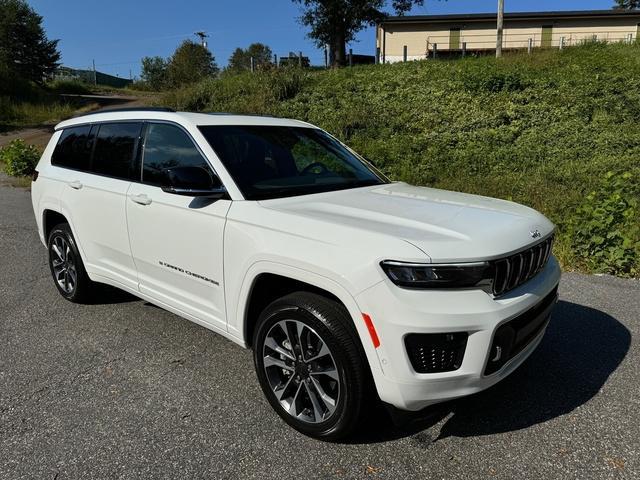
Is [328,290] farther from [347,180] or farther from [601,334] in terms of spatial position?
[601,334]

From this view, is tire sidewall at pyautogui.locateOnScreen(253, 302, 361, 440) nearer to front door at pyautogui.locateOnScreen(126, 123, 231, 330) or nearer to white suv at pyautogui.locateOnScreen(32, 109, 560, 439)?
white suv at pyautogui.locateOnScreen(32, 109, 560, 439)

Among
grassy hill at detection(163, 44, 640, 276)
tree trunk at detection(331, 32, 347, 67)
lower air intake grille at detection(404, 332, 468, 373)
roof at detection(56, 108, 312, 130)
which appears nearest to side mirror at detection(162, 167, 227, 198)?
roof at detection(56, 108, 312, 130)

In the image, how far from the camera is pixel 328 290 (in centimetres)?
250

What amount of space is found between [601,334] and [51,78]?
51.9 m

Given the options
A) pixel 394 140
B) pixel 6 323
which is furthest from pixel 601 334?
pixel 394 140

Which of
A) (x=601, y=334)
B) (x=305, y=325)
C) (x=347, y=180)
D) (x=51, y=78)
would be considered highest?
(x=51, y=78)

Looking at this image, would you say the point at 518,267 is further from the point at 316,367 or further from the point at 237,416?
the point at 237,416

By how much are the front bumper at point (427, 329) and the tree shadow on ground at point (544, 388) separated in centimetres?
19

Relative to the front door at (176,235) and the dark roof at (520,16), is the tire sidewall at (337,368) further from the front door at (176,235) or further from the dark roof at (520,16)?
the dark roof at (520,16)

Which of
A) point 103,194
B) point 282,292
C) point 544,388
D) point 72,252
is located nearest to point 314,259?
point 282,292

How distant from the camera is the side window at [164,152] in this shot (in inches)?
136

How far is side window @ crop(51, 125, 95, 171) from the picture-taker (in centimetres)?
449

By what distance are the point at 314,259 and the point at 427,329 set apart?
0.64 meters

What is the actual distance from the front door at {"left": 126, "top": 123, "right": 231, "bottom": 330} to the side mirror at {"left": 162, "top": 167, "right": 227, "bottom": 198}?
0.07 metres
